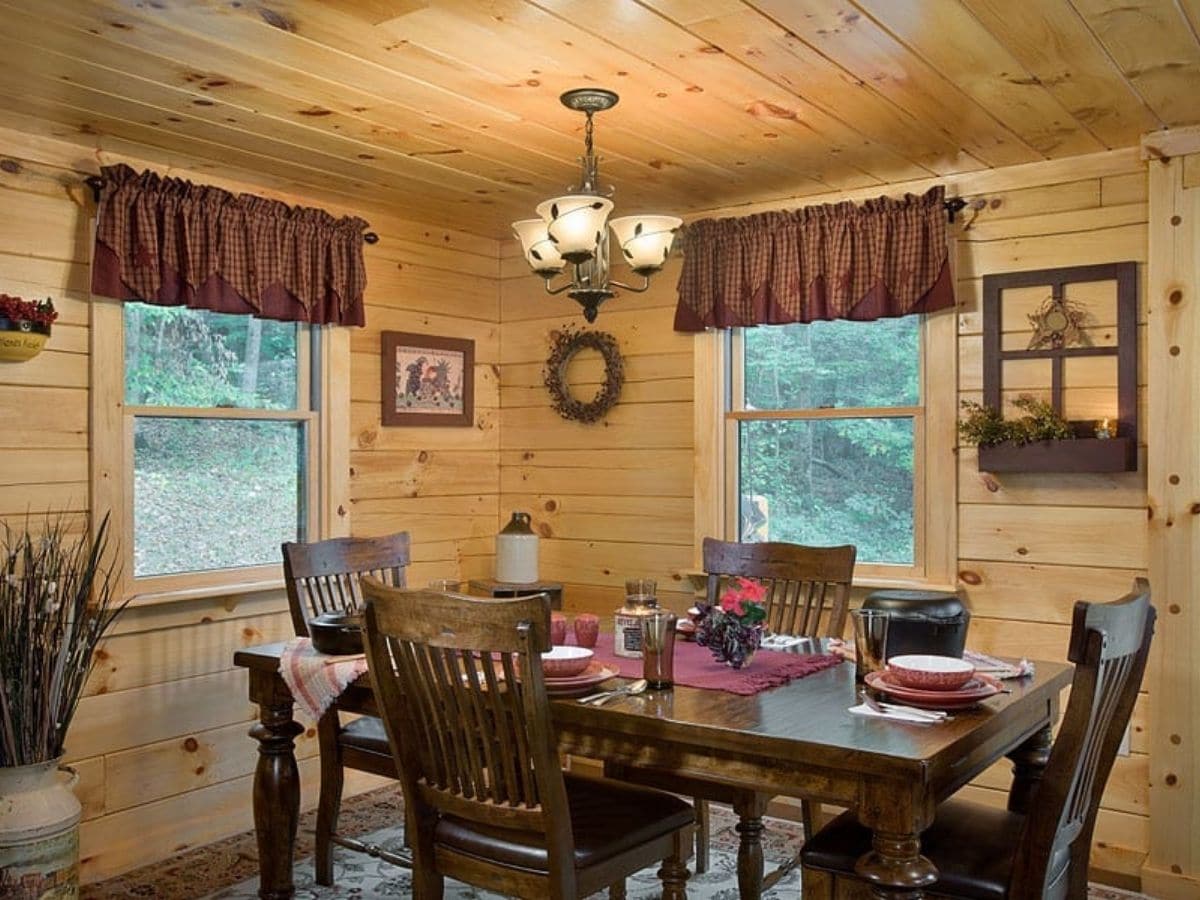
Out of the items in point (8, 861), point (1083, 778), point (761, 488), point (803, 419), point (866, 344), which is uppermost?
point (866, 344)

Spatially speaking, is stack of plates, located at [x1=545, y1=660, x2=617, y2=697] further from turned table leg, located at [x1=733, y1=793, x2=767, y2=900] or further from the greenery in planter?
the greenery in planter

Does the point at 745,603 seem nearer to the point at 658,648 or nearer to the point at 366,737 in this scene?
the point at 658,648

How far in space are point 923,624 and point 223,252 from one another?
2.40 meters

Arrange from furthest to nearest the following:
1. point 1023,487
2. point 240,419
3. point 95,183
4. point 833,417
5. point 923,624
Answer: point 833,417
point 240,419
point 1023,487
point 95,183
point 923,624

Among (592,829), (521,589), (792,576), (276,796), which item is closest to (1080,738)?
(592,829)

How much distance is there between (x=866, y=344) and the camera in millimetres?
3717

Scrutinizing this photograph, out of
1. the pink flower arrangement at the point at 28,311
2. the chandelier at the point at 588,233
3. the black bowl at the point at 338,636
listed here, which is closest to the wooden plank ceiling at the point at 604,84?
the chandelier at the point at 588,233

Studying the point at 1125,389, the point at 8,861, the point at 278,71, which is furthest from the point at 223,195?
the point at 1125,389

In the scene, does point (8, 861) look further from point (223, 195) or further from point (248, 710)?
point (223, 195)

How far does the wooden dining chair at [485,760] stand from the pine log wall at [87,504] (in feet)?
4.78

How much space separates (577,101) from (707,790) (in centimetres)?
175

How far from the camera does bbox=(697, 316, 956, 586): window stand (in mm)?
3516

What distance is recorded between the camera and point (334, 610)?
314 cm

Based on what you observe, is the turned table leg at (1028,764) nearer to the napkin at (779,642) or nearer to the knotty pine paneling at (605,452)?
the napkin at (779,642)
